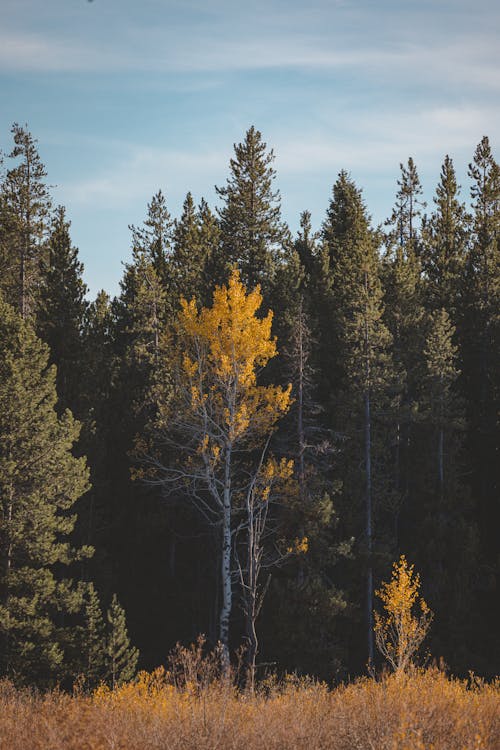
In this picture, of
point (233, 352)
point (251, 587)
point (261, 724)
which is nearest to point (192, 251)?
point (233, 352)

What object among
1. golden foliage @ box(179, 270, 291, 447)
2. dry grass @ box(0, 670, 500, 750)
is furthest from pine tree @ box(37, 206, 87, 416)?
dry grass @ box(0, 670, 500, 750)

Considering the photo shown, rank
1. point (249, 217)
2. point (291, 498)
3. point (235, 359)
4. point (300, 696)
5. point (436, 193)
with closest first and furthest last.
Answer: point (300, 696), point (235, 359), point (291, 498), point (249, 217), point (436, 193)

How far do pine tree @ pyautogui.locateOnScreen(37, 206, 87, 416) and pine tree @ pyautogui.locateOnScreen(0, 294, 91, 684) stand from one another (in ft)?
17.1

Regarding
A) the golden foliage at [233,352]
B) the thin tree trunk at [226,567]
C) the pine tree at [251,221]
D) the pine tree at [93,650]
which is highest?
the pine tree at [251,221]

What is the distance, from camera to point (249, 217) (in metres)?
37.9

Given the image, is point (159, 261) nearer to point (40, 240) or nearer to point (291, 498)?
point (40, 240)

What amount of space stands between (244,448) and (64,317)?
9.46 meters

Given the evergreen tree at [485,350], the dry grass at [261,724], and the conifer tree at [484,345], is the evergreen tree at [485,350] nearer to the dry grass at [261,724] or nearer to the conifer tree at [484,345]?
the conifer tree at [484,345]

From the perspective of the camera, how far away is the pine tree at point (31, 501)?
71.8ft

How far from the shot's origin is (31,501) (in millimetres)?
22734

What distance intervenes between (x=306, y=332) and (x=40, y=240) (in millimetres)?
18401

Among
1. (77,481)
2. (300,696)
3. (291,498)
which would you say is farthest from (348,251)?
(300,696)

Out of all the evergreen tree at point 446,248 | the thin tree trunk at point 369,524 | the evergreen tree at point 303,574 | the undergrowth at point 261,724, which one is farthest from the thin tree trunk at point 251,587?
the evergreen tree at point 446,248

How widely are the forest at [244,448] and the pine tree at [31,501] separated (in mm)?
78
